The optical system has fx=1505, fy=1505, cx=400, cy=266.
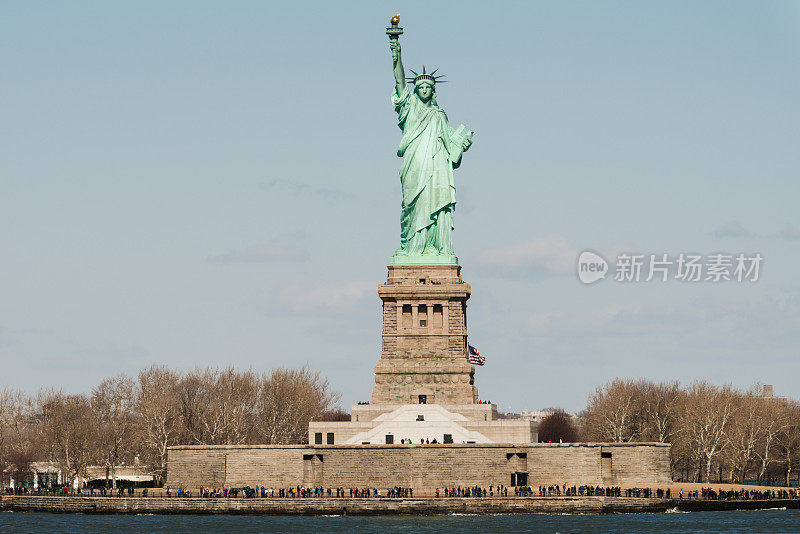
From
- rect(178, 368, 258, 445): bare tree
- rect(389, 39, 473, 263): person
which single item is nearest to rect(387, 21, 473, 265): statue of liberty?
rect(389, 39, 473, 263): person

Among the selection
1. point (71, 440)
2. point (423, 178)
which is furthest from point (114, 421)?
point (423, 178)

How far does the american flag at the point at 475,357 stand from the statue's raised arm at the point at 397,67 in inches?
771

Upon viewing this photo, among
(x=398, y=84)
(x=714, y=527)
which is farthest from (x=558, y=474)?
(x=398, y=84)

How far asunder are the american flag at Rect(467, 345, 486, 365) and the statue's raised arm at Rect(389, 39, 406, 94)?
19580 mm

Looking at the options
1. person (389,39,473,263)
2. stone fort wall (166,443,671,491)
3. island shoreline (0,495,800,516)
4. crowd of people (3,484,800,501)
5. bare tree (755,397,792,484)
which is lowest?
island shoreline (0,495,800,516)

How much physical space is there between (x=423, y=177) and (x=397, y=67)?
325 inches

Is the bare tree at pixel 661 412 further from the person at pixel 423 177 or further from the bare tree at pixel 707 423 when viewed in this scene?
the person at pixel 423 177

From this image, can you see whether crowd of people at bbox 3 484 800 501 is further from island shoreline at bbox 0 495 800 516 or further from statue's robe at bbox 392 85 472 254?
statue's robe at bbox 392 85 472 254

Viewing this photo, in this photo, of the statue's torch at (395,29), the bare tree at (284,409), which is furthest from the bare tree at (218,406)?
the statue's torch at (395,29)

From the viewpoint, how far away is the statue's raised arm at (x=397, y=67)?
108062 mm

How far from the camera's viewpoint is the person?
110 metres

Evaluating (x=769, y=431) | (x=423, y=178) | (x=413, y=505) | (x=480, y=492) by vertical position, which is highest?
(x=423, y=178)

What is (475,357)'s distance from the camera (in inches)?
4291

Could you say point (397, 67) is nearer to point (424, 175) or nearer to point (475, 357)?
point (424, 175)
